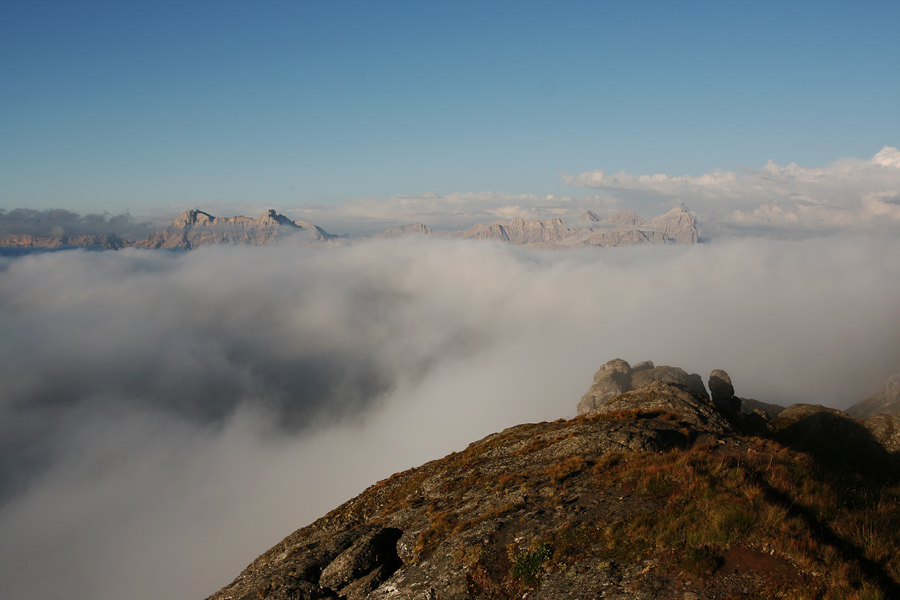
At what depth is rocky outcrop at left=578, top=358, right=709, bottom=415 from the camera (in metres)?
126

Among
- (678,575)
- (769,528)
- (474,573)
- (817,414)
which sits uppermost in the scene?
(769,528)

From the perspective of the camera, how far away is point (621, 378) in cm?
13812

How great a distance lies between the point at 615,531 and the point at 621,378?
12910 centimetres

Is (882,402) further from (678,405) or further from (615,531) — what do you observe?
(615,531)

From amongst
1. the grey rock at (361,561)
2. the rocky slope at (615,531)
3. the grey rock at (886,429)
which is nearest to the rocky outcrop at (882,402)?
the grey rock at (886,429)

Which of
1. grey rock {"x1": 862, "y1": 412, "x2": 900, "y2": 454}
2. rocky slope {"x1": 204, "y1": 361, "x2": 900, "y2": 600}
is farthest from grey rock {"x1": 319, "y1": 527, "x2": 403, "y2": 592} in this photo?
grey rock {"x1": 862, "y1": 412, "x2": 900, "y2": 454}

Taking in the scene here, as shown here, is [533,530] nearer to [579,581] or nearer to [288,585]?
[579,581]

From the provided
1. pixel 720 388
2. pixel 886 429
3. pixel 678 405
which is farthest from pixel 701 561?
pixel 720 388

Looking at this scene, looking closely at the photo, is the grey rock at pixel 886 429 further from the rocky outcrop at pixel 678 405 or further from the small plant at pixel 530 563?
the small plant at pixel 530 563

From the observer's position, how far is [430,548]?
22609 mm

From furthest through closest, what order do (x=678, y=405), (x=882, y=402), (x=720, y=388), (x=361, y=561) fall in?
(x=882, y=402)
(x=720, y=388)
(x=678, y=405)
(x=361, y=561)

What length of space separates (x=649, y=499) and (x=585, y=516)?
2.93 m

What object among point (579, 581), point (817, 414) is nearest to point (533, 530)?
point (579, 581)

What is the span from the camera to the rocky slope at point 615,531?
47.2 feet
